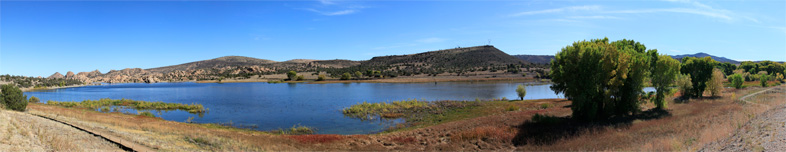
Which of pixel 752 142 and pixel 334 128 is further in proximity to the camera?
pixel 334 128

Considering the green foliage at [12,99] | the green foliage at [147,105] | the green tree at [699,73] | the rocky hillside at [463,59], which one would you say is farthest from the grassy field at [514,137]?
the rocky hillside at [463,59]

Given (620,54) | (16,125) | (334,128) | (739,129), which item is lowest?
(334,128)

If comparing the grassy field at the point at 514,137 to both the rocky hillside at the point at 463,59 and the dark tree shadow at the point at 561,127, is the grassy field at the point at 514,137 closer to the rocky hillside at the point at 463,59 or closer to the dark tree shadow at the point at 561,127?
the dark tree shadow at the point at 561,127

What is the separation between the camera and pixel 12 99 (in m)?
27.0

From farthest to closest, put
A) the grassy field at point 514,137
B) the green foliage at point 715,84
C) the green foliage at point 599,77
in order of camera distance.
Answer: the green foliage at point 715,84 → the green foliage at point 599,77 → the grassy field at point 514,137

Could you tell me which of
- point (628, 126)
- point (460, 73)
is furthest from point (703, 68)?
point (460, 73)

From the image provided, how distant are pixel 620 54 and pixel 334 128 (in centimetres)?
2253

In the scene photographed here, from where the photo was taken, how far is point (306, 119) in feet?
111

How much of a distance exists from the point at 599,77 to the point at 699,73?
25.7m

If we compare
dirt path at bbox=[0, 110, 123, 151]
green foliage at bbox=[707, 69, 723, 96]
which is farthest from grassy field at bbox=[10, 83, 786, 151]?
green foliage at bbox=[707, 69, 723, 96]

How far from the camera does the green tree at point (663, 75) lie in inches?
1069

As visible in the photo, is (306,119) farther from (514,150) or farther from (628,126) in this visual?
(628,126)

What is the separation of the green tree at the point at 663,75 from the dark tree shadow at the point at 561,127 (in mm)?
1593

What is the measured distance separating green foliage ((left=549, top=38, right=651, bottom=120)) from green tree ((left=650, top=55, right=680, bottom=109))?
2.98 m
